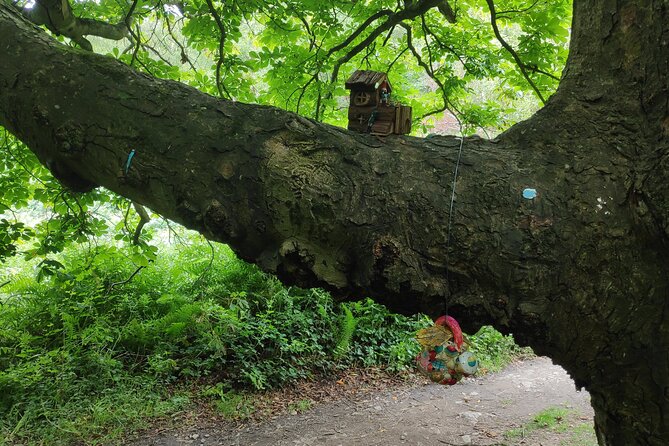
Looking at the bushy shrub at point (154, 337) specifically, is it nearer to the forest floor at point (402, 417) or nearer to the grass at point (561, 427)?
the forest floor at point (402, 417)

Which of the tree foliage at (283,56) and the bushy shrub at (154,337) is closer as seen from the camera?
the tree foliage at (283,56)

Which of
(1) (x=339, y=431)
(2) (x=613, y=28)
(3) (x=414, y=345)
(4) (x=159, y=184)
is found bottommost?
(1) (x=339, y=431)

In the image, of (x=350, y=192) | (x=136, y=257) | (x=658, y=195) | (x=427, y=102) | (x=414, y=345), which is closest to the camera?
(x=658, y=195)

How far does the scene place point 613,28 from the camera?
6.12 ft

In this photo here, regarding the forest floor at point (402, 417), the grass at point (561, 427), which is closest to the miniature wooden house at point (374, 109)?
the forest floor at point (402, 417)

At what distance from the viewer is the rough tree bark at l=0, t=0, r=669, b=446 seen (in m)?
1.59

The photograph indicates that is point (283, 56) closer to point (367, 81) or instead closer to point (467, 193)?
point (367, 81)

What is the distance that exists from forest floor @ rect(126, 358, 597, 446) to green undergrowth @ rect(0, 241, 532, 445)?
27cm

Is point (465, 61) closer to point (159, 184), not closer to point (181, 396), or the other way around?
point (159, 184)

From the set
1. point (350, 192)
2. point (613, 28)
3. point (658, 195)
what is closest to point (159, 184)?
point (350, 192)

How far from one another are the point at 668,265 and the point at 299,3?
13.1 ft

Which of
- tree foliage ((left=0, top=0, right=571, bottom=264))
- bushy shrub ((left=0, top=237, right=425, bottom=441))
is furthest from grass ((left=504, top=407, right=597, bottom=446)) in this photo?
tree foliage ((left=0, top=0, right=571, bottom=264))

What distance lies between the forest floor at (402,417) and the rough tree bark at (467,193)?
11.4 ft

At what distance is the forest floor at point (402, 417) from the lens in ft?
16.0
